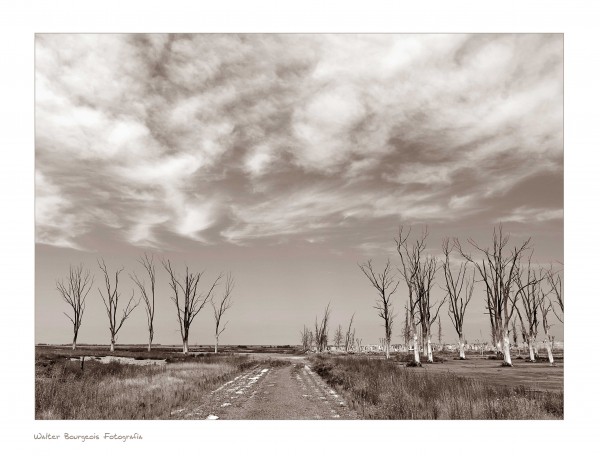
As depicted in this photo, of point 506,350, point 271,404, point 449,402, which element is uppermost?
point 449,402

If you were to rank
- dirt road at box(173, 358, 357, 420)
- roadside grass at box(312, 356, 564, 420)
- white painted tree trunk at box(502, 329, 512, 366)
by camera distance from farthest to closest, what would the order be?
1. white painted tree trunk at box(502, 329, 512, 366)
2. dirt road at box(173, 358, 357, 420)
3. roadside grass at box(312, 356, 564, 420)

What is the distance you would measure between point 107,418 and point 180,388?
5362 mm

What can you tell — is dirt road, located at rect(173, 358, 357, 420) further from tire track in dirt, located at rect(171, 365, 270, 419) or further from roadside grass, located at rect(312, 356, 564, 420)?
roadside grass, located at rect(312, 356, 564, 420)

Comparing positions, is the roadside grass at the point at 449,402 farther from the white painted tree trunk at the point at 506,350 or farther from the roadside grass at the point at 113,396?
the white painted tree trunk at the point at 506,350

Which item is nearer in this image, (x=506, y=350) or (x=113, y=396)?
(x=113, y=396)

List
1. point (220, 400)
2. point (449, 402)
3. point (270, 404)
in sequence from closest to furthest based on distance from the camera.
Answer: point (449, 402) → point (270, 404) → point (220, 400)

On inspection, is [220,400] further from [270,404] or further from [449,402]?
[449,402]

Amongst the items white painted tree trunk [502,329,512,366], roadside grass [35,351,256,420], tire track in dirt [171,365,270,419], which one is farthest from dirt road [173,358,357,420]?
white painted tree trunk [502,329,512,366]

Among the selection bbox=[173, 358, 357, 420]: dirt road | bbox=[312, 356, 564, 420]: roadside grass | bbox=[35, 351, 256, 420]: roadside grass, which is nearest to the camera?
bbox=[312, 356, 564, 420]: roadside grass

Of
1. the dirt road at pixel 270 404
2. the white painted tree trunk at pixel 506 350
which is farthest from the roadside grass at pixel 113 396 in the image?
the white painted tree trunk at pixel 506 350

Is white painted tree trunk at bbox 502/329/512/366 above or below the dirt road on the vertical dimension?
below

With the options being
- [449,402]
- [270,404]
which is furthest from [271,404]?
[449,402]
